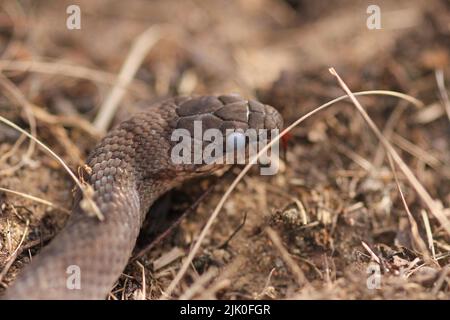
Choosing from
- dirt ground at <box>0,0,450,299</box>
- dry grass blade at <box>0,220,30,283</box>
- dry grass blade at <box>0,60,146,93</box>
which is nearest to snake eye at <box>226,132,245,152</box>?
dirt ground at <box>0,0,450,299</box>

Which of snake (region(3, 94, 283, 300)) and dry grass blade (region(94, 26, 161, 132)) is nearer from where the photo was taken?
snake (region(3, 94, 283, 300))

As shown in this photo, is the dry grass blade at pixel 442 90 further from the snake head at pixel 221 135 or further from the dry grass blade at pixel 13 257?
the dry grass blade at pixel 13 257

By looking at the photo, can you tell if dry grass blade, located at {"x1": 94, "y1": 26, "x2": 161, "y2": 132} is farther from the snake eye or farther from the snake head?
the snake eye

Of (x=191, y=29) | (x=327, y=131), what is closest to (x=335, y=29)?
(x=191, y=29)

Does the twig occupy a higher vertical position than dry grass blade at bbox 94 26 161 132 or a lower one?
lower

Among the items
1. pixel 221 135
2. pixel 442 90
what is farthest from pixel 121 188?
pixel 442 90

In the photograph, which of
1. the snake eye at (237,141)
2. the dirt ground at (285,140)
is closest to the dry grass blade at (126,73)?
the dirt ground at (285,140)
